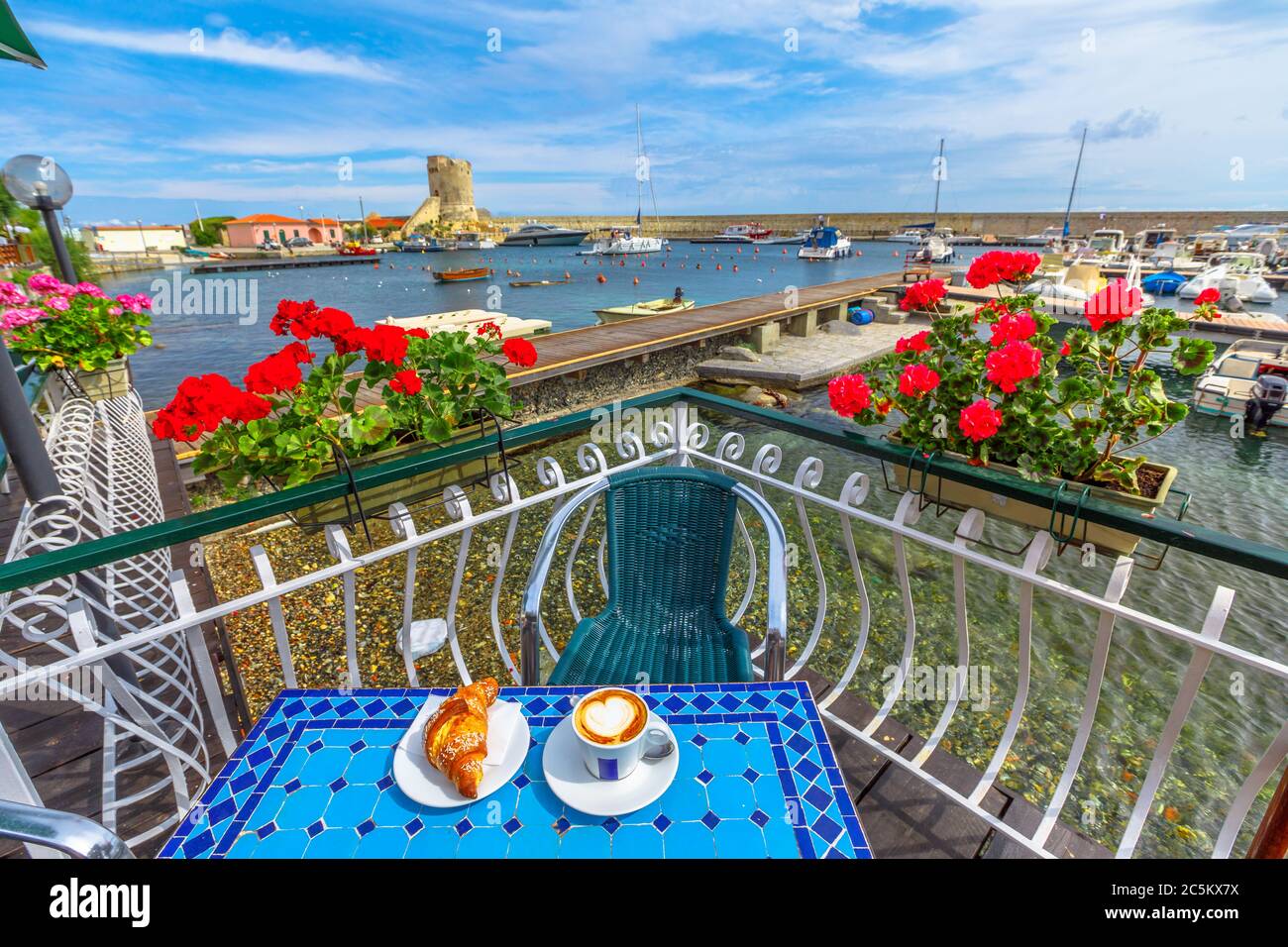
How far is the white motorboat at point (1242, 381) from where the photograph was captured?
41.2ft

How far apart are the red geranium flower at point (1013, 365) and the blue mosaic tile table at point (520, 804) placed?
49.1 inches

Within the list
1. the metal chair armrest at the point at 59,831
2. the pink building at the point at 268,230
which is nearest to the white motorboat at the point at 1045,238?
the metal chair armrest at the point at 59,831

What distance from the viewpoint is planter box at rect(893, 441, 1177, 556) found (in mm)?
1594

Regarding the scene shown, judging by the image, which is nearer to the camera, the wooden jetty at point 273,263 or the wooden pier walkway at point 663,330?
the wooden pier walkway at point 663,330

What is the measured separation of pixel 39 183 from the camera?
4684 millimetres

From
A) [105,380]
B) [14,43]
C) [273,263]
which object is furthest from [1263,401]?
[273,263]

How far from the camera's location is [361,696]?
1.30 metres

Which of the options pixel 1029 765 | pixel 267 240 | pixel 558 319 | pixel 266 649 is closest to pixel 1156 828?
pixel 1029 765

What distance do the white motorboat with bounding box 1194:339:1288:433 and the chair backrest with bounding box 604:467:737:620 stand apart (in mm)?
16285

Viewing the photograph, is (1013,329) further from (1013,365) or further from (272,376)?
(272,376)

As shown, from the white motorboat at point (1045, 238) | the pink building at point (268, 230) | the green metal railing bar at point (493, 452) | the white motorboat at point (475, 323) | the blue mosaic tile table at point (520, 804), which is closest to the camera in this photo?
the blue mosaic tile table at point (520, 804)

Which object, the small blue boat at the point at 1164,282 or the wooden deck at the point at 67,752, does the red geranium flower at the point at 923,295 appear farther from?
the small blue boat at the point at 1164,282

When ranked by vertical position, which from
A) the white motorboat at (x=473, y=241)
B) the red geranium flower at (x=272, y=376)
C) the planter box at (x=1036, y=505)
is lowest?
the planter box at (x=1036, y=505)
